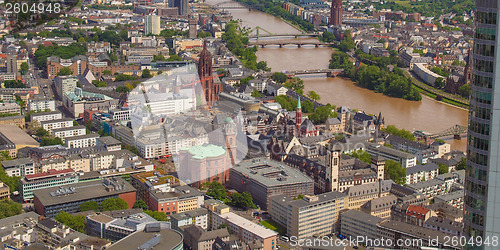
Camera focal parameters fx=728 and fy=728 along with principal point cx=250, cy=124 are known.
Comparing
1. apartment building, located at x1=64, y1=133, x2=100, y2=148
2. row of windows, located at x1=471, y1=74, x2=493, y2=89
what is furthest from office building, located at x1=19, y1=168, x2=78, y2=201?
row of windows, located at x1=471, y1=74, x2=493, y2=89

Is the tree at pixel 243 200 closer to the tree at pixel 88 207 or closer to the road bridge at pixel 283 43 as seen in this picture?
the tree at pixel 88 207

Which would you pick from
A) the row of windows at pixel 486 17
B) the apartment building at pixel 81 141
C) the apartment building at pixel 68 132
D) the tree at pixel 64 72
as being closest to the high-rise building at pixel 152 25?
the tree at pixel 64 72

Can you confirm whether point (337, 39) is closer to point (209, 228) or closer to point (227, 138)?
point (227, 138)

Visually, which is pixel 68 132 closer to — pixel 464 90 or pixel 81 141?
pixel 81 141

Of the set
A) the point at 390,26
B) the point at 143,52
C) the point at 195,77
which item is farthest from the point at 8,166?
the point at 390,26

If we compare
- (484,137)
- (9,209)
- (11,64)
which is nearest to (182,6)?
(11,64)
